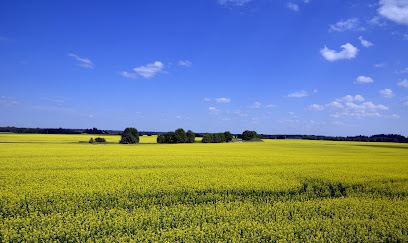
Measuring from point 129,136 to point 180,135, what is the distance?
17046mm

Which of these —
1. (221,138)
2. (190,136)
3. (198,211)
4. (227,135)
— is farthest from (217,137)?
(198,211)

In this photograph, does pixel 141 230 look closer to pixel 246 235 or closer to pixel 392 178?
pixel 246 235

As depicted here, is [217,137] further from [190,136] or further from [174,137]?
[174,137]

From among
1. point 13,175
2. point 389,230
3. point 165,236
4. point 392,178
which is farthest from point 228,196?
point 13,175

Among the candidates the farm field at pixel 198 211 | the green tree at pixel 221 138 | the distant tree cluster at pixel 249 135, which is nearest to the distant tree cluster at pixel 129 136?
the green tree at pixel 221 138

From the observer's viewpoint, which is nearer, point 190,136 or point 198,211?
point 198,211

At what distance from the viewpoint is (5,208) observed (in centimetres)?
1015

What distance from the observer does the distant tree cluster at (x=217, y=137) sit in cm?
8591

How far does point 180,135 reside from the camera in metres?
80.2

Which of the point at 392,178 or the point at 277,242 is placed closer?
the point at 277,242

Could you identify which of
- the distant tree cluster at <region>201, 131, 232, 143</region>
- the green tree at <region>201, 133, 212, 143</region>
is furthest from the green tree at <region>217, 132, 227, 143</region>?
the green tree at <region>201, 133, 212, 143</region>

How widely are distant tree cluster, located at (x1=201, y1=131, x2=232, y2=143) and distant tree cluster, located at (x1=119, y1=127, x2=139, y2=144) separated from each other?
24791 millimetres

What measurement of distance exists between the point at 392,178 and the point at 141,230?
63.4 ft

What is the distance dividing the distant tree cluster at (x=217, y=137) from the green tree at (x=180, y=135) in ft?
26.2
